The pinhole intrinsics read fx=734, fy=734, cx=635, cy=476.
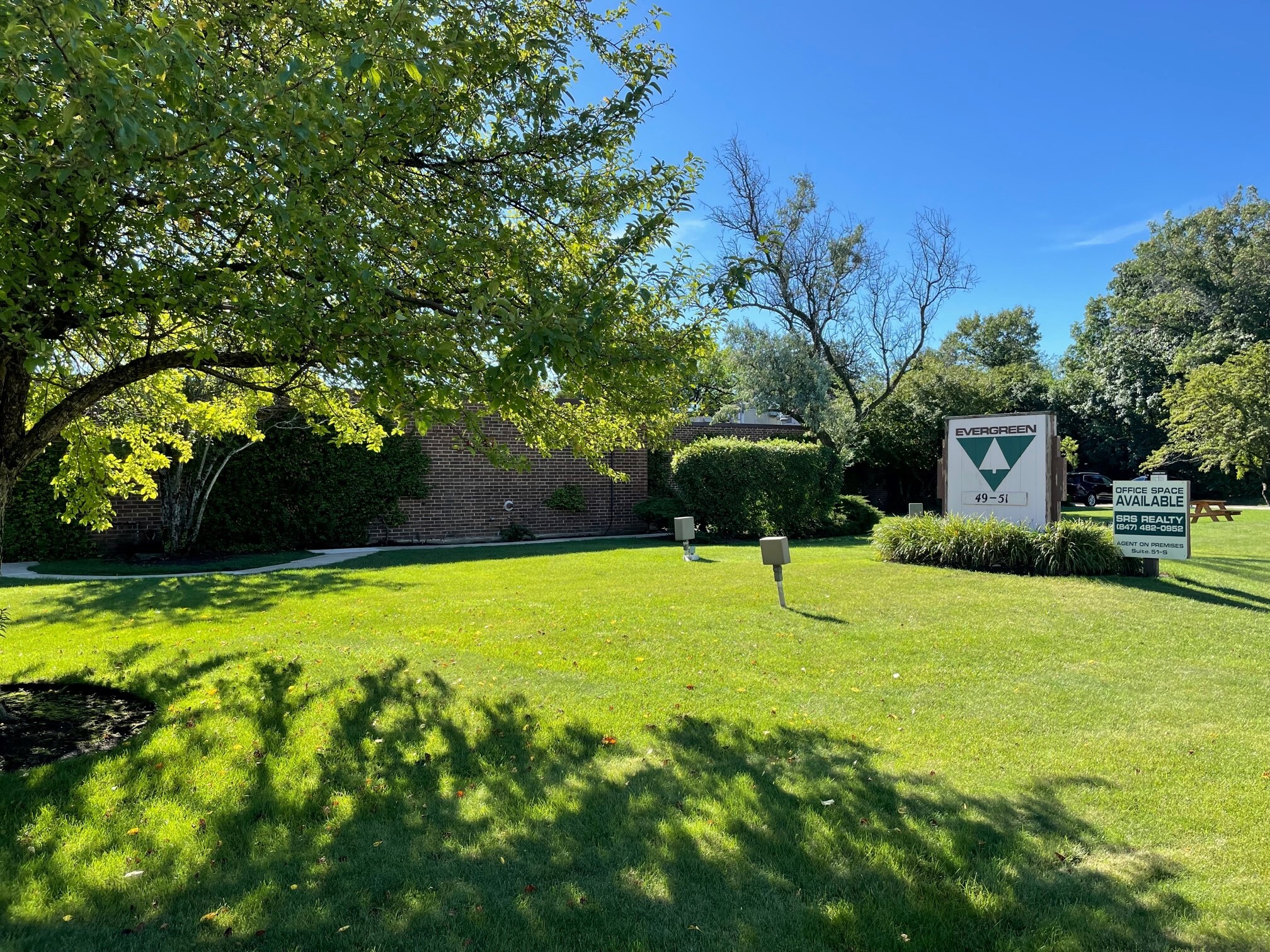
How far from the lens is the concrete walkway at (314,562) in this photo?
10.9m

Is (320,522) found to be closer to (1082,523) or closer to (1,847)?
(1,847)

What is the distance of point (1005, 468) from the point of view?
11789mm

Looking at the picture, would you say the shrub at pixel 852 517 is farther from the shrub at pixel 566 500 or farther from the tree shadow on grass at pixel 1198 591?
the tree shadow on grass at pixel 1198 591

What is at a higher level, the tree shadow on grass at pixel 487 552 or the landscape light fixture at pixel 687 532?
the landscape light fixture at pixel 687 532

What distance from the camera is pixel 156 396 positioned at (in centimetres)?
681

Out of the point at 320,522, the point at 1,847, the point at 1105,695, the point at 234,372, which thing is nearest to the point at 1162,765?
the point at 1105,695

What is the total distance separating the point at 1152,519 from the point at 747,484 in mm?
7696

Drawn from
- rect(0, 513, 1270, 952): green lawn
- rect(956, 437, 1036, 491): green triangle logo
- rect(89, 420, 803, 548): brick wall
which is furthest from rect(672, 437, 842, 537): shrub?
rect(0, 513, 1270, 952): green lawn


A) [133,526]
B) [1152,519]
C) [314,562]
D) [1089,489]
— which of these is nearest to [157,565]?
[133,526]

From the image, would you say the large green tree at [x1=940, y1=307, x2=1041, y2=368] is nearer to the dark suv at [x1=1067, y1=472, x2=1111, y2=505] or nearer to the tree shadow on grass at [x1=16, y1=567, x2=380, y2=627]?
the dark suv at [x1=1067, y1=472, x2=1111, y2=505]

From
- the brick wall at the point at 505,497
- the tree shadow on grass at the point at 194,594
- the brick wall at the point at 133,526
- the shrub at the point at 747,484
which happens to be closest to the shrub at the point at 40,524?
the brick wall at the point at 133,526

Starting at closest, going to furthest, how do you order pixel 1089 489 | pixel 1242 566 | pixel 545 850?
pixel 545 850 → pixel 1242 566 → pixel 1089 489

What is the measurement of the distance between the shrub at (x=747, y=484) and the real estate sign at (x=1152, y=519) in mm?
6982

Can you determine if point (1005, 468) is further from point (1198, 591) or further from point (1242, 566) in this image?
point (1242, 566)
